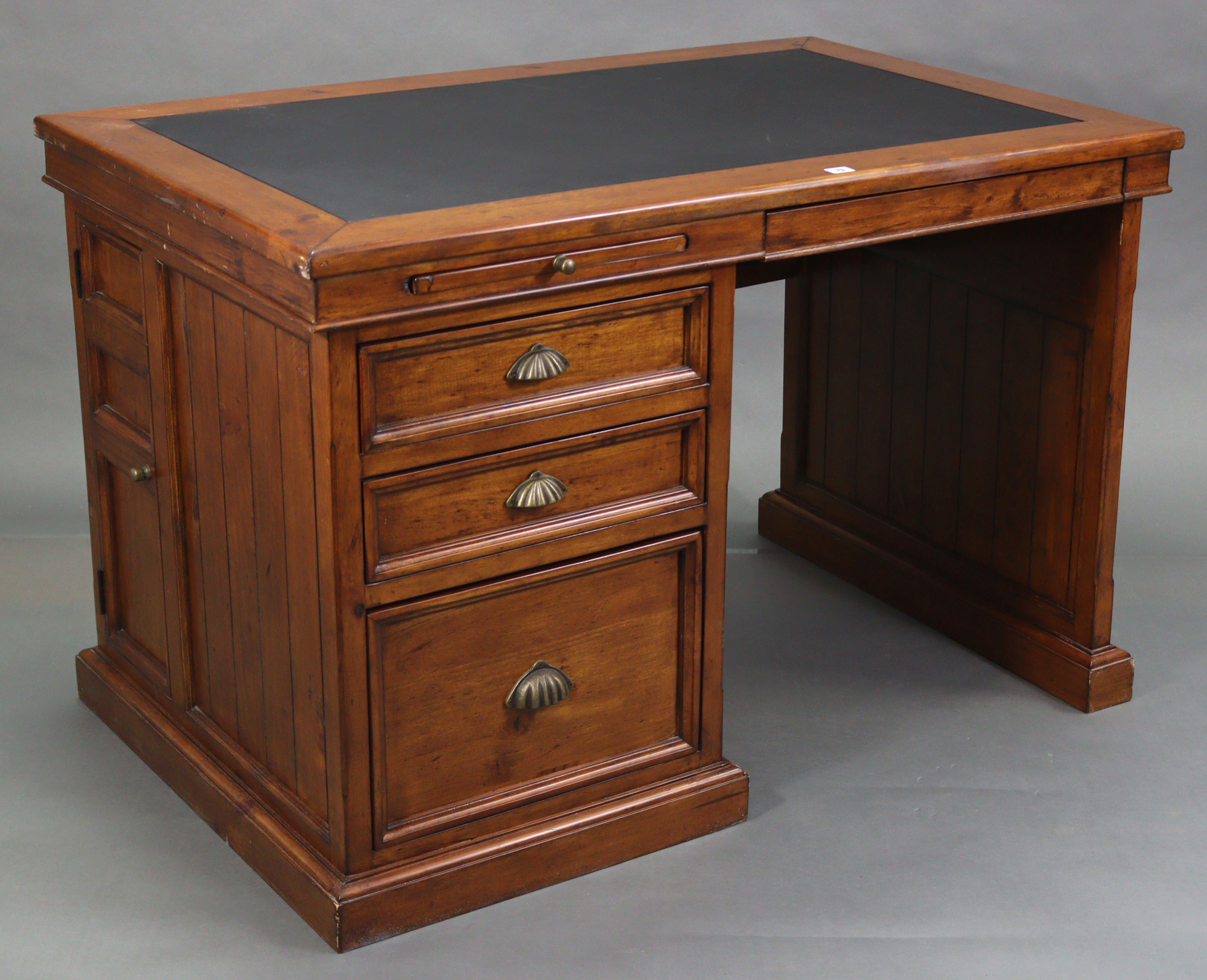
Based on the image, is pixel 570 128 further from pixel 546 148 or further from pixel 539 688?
pixel 539 688

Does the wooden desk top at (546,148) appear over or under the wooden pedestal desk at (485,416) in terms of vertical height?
over

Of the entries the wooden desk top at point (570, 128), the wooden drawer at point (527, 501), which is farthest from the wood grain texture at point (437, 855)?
the wooden desk top at point (570, 128)

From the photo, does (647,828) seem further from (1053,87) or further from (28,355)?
(1053,87)

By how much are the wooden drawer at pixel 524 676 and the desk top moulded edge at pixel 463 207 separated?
465 mm

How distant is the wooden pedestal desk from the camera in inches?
89.9

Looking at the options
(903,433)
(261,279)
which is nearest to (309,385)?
(261,279)

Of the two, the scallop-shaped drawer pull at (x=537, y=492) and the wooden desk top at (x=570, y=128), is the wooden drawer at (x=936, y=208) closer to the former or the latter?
the wooden desk top at (x=570, y=128)

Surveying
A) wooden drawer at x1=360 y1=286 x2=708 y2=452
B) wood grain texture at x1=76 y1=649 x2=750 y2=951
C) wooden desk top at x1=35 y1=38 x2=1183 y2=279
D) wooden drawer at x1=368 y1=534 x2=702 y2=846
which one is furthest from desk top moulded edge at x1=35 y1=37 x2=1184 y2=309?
wood grain texture at x1=76 y1=649 x2=750 y2=951

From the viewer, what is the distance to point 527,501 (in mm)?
2404

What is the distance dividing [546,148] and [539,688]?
757 millimetres

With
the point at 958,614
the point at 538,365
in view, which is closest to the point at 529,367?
the point at 538,365

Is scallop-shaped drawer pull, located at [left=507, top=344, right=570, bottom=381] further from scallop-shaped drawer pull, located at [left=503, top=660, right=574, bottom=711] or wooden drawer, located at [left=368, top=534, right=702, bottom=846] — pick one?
scallop-shaped drawer pull, located at [left=503, top=660, right=574, bottom=711]

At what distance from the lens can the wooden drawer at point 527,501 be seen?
91.0 inches

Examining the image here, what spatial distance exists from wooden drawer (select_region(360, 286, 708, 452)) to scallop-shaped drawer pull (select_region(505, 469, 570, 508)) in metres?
0.09
